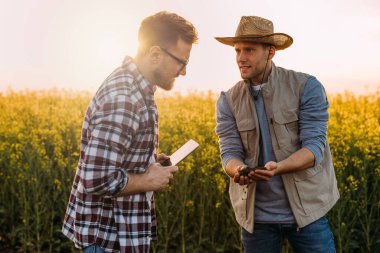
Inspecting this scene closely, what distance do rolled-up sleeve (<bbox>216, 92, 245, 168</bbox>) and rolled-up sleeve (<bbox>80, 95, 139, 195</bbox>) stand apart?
104 centimetres

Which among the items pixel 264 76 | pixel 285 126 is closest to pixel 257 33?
pixel 264 76

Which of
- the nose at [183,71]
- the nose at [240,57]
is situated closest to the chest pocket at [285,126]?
the nose at [240,57]

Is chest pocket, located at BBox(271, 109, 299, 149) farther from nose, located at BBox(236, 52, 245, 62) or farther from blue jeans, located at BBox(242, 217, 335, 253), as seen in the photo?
blue jeans, located at BBox(242, 217, 335, 253)

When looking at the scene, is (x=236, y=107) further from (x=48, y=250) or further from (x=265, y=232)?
(x=48, y=250)

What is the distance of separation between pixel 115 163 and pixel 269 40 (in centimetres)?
141

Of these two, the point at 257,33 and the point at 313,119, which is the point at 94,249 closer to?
the point at 313,119

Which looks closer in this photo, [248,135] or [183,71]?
[183,71]

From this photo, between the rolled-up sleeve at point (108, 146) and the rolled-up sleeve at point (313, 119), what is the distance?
3.87 ft

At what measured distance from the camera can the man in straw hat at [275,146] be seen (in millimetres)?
3115

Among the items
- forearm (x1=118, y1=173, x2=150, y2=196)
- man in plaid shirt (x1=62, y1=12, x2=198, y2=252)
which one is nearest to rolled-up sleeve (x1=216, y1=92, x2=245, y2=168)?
man in plaid shirt (x1=62, y1=12, x2=198, y2=252)

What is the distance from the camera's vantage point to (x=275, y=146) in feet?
10.3

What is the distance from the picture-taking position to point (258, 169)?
9.46 ft

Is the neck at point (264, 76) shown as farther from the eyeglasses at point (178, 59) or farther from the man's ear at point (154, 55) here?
the man's ear at point (154, 55)

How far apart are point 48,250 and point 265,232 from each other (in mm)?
3804
